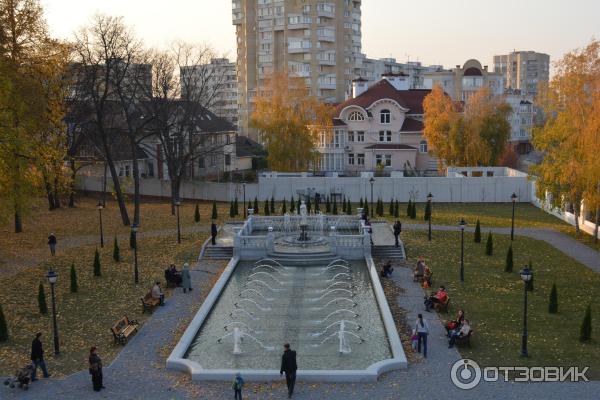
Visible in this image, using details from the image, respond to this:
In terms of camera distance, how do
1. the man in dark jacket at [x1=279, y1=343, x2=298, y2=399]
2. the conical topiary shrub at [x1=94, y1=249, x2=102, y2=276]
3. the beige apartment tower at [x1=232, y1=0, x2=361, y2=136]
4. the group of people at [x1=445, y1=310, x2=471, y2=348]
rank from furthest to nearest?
the beige apartment tower at [x1=232, y1=0, x2=361, y2=136], the conical topiary shrub at [x1=94, y1=249, x2=102, y2=276], the group of people at [x1=445, y1=310, x2=471, y2=348], the man in dark jacket at [x1=279, y1=343, x2=298, y2=399]

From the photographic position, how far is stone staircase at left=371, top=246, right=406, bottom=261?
32.2 meters

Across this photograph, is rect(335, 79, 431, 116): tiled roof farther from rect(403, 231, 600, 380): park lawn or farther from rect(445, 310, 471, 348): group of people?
rect(445, 310, 471, 348): group of people

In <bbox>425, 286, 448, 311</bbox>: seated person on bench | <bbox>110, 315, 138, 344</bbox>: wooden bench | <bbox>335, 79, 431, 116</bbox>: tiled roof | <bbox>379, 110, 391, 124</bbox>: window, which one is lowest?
<bbox>110, 315, 138, 344</bbox>: wooden bench

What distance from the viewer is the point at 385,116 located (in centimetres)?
6956

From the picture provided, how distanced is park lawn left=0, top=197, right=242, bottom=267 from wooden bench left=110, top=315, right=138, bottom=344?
12.9 m

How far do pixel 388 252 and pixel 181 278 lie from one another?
1086 centimetres

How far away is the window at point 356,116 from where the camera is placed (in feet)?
229

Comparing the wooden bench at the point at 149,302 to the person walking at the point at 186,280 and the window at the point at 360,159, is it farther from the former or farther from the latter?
the window at the point at 360,159

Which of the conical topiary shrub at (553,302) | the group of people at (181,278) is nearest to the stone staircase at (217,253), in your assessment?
the group of people at (181,278)

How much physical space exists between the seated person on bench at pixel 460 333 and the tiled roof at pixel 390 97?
172 feet

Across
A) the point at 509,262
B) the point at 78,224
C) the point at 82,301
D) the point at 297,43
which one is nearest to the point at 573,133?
the point at 509,262

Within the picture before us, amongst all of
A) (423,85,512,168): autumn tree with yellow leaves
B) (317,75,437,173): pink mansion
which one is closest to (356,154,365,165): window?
(317,75,437,173): pink mansion

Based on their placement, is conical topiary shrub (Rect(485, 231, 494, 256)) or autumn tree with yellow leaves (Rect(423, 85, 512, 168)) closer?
conical topiary shrub (Rect(485, 231, 494, 256))

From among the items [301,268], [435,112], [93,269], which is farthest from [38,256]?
[435,112]
